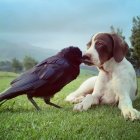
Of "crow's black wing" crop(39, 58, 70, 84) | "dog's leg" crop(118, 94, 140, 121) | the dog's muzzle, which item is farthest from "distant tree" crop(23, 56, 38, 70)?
"dog's leg" crop(118, 94, 140, 121)

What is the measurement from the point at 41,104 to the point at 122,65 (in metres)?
0.31

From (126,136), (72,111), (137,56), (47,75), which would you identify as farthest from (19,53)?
(126,136)

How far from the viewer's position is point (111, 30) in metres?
1.81

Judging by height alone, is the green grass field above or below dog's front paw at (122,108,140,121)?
above

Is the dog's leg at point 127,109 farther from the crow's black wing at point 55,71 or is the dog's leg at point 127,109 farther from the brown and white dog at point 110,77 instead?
the crow's black wing at point 55,71

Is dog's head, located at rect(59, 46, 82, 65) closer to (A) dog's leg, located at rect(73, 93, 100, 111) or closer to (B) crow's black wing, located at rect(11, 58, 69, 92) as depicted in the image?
(B) crow's black wing, located at rect(11, 58, 69, 92)

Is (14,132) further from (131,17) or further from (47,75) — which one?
(131,17)

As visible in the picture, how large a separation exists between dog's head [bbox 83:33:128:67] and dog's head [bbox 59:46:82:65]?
0.07 ft

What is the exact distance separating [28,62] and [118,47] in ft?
1.04

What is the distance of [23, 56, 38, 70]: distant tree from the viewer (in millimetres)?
1807

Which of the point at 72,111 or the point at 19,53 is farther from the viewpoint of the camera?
the point at 19,53

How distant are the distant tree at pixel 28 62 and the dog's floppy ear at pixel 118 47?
29 cm

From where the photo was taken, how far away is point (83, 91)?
2080 millimetres

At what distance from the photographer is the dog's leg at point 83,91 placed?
6.61ft
